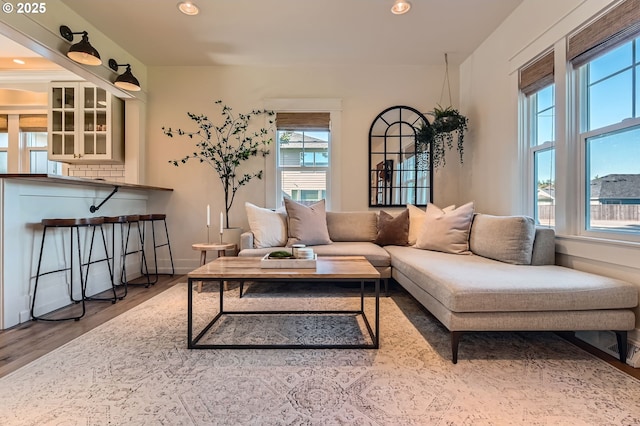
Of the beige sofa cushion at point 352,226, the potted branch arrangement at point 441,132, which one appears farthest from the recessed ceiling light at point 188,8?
the potted branch arrangement at point 441,132

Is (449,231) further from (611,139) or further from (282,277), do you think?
(282,277)

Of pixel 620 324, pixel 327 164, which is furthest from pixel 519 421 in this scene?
pixel 327 164

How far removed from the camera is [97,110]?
3.81m

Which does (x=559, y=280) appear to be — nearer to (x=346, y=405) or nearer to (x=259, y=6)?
(x=346, y=405)

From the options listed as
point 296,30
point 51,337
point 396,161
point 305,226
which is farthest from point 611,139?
point 51,337

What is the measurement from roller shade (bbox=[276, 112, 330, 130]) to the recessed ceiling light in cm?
147

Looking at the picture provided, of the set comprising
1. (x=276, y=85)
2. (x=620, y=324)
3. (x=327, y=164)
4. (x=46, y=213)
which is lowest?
(x=620, y=324)

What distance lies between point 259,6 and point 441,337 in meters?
3.14

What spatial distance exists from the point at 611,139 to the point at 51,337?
13.0 feet

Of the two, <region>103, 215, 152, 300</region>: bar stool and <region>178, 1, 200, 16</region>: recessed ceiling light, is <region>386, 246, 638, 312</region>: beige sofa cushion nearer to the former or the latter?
<region>103, 215, 152, 300</region>: bar stool

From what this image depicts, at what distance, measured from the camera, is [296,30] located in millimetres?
3217

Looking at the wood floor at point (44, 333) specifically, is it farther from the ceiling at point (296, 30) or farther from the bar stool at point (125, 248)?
the ceiling at point (296, 30)

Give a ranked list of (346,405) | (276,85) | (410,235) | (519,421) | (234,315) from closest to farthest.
→ (519,421) → (346,405) → (234,315) → (410,235) → (276,85)

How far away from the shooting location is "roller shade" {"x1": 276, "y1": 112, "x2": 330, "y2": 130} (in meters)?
4.06
